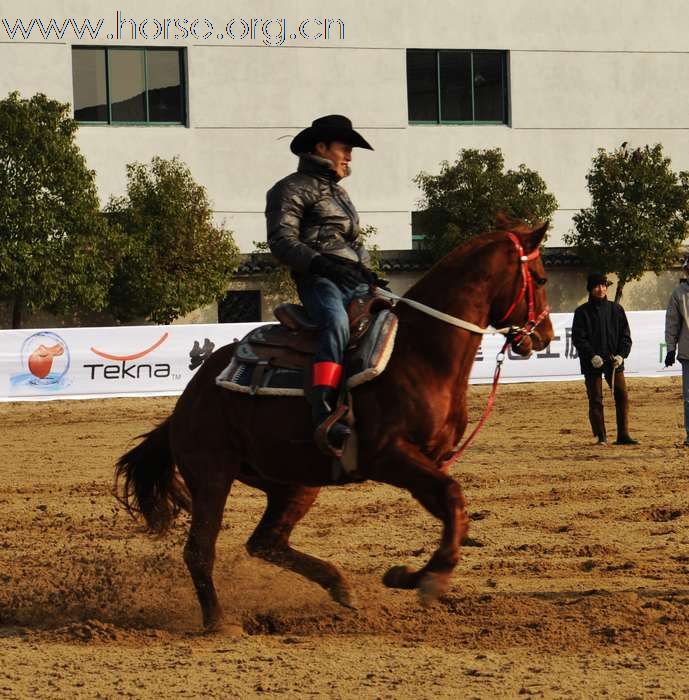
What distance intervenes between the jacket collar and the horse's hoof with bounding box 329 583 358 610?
2411 millimetres

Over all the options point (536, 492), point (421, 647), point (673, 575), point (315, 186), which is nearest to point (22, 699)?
point (421, 647)

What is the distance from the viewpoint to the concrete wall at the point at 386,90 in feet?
117

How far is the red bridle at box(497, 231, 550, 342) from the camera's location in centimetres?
704

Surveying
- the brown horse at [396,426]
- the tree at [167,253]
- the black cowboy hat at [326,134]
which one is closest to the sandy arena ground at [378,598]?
the brown horse at [396,426]

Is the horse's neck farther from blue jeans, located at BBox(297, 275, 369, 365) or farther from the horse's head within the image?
blue jeans, located at BBox(297, 275, 369, 365)

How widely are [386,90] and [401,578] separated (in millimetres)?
32193

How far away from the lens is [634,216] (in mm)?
33656

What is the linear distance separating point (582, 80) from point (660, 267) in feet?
25.0

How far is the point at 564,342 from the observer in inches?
928

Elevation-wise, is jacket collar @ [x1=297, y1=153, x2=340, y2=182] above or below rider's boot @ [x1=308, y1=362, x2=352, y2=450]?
above

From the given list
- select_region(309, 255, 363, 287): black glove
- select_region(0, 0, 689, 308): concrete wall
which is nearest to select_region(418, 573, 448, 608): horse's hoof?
select_region(309, 255, 363, 287): black glove

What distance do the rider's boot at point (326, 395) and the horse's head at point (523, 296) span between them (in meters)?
0.99

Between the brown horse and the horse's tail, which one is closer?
the brown horse

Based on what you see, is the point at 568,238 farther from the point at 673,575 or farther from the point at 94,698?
the point at 94,698
